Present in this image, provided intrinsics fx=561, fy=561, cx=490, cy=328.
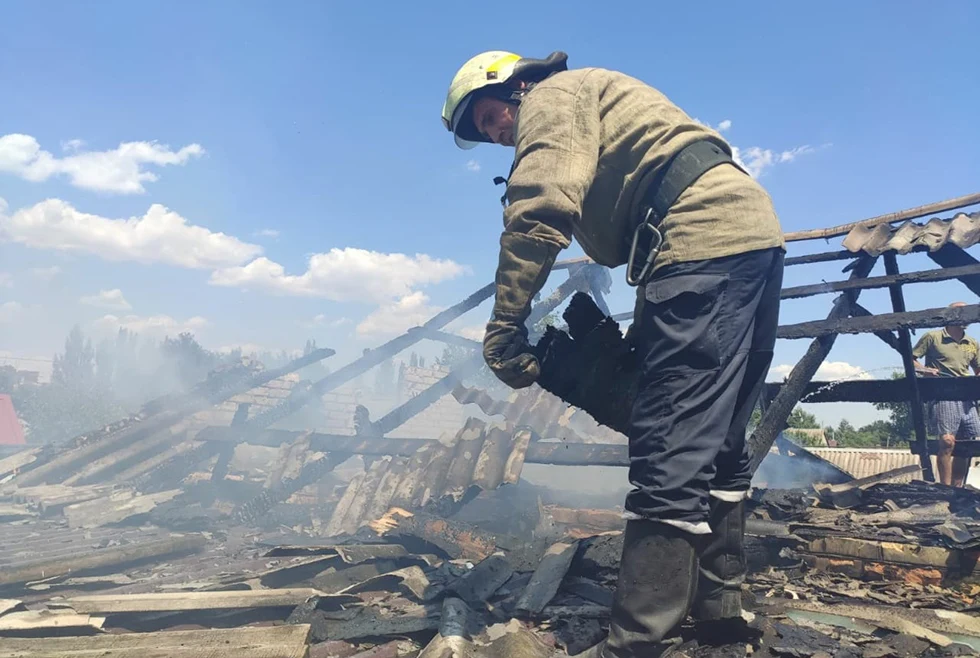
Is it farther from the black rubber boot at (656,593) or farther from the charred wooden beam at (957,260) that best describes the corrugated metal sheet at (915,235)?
the black rubber boot at (656,593)

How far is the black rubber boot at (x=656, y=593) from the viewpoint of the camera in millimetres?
1662

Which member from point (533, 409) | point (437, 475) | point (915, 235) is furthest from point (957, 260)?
point (533, 409)

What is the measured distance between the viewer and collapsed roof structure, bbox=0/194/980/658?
89.9 inches

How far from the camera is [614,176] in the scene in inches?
82.3

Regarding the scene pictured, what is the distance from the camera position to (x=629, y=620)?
169cm

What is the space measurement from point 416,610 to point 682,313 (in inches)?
80.7

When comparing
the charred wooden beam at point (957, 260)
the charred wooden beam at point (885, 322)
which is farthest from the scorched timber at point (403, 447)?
the charred wooden beam at point (957, 260)

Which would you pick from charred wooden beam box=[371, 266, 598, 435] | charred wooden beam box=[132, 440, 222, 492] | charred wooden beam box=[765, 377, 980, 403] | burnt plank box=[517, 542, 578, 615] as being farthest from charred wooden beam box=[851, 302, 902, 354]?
charred wooden beam box=[132, 440, 222, 492]

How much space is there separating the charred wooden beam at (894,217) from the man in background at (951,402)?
2166 millimetres

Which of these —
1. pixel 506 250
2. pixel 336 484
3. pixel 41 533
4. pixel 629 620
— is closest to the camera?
pixel 629 620

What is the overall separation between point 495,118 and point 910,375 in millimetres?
5070

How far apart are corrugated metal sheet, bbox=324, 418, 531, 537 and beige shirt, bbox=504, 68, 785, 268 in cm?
517

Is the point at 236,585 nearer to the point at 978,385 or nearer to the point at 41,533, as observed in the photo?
the point at 41,533

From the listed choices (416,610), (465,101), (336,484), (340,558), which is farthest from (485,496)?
(465,101)
